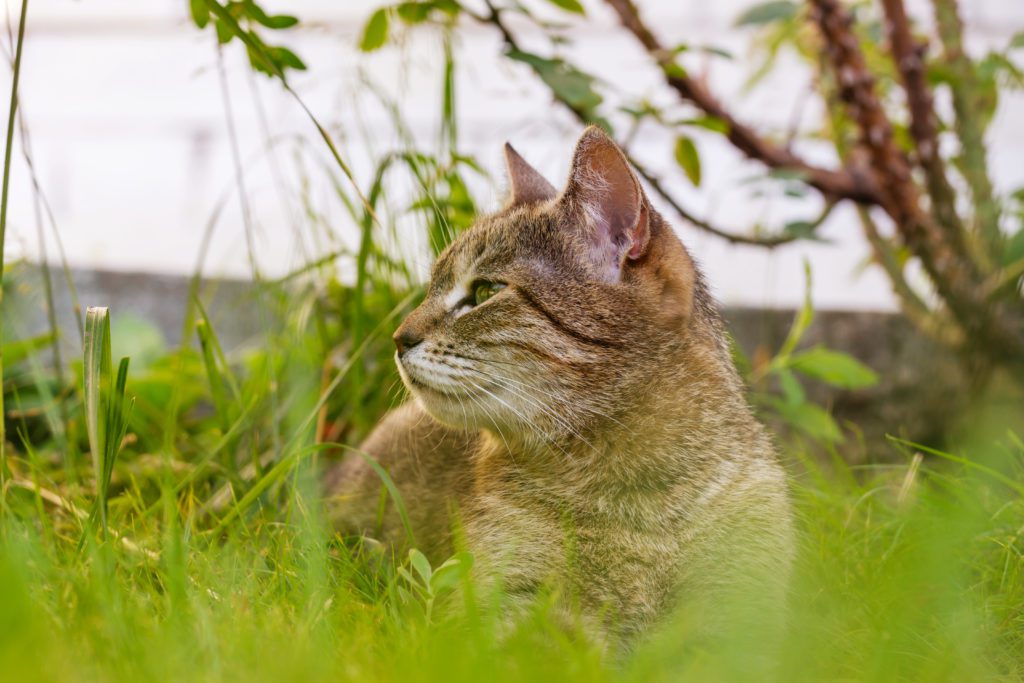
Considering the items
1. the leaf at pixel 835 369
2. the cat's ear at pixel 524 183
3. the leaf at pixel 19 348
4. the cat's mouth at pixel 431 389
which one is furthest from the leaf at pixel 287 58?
the leaf at pixel 835 369

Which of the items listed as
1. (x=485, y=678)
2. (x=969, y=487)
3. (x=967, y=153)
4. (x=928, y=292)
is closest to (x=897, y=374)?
(x=928, y=292)

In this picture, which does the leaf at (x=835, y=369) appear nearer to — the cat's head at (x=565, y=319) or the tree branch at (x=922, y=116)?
the tree branch at (x=922, y=116)

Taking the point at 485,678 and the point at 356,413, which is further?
the point at 356,413

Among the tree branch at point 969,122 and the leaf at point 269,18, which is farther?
the tree branch at point 969,122

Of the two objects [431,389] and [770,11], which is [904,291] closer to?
[770,11]

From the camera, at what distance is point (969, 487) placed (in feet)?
7.30

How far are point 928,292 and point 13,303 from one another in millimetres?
2962

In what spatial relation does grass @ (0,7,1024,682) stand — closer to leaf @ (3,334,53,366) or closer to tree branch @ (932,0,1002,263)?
leaf @ (3,334,53,366)

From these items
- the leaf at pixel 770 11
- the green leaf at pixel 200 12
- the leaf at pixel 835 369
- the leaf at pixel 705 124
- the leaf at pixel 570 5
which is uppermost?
the leaf at pixel 770 11

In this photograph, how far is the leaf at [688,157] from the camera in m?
2.65

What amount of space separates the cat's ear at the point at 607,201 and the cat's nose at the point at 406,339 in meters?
0.39

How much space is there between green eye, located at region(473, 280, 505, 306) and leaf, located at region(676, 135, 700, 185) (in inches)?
33.2

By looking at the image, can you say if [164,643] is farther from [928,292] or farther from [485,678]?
[928,292]

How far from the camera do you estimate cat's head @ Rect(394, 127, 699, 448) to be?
1.89 metres
